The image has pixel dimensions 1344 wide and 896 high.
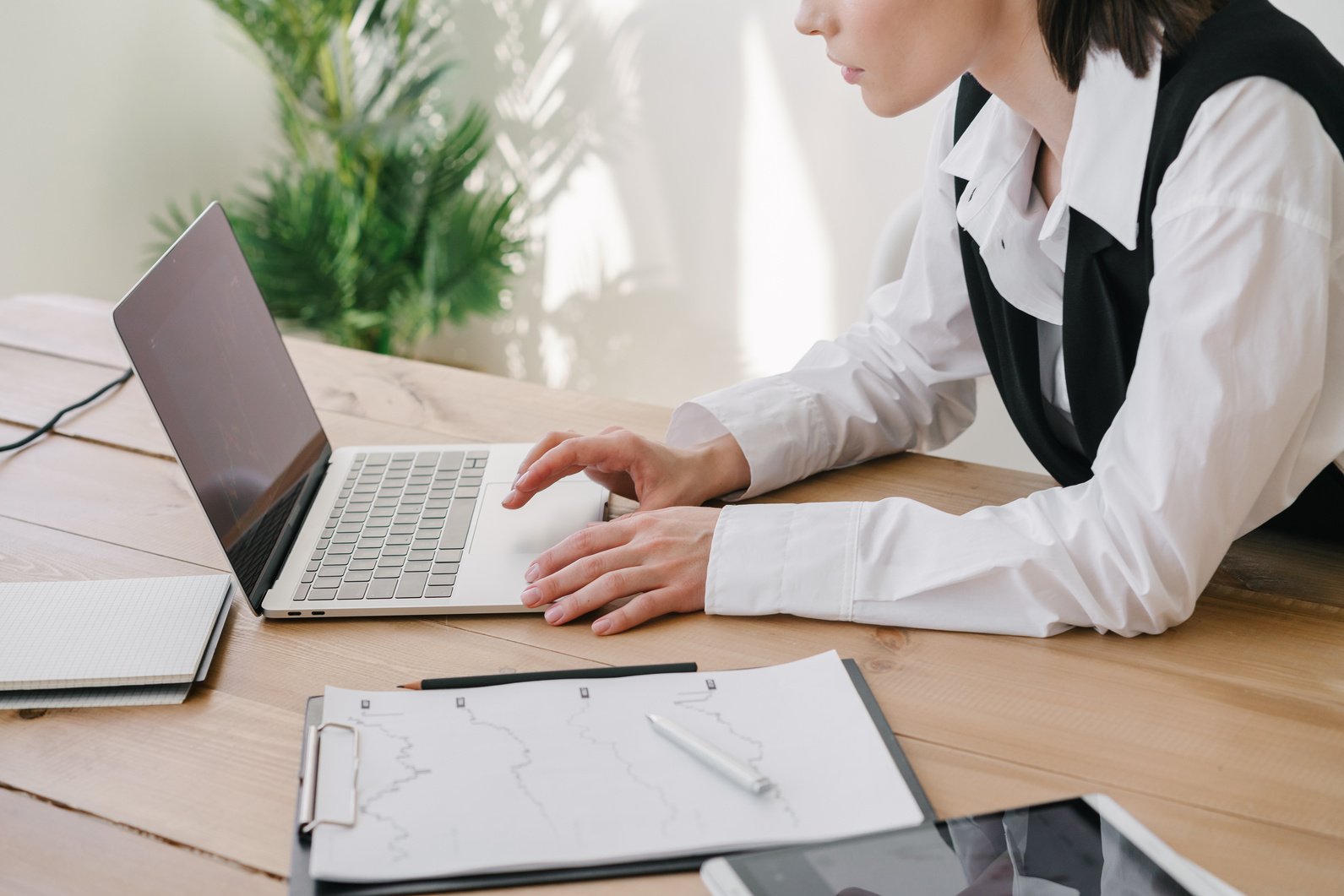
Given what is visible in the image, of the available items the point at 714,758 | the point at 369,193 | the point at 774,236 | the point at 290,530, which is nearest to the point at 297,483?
the point at 290,530

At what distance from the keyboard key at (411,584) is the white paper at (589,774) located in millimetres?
126

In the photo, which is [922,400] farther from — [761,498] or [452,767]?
[452,767]

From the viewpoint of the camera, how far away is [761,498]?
101 cm

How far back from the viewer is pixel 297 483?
97 centimetres

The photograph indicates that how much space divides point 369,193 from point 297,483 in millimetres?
1731

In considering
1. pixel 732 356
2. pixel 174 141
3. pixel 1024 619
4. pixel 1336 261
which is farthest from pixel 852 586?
pixel 174 141

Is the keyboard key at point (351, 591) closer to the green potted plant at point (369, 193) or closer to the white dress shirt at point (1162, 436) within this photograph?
the white dress shirt at point (1162, 436)

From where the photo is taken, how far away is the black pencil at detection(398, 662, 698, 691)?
72 cm

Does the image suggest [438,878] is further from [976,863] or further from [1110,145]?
[1110,145]

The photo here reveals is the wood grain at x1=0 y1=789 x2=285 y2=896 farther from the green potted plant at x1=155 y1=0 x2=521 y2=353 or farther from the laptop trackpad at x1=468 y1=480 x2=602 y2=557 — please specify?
the green potted plant at x1=155 y1=0 x2=521 y2=353

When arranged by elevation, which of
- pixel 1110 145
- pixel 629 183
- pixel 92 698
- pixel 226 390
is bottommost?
pixel 629 183

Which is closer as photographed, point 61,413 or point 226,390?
point 226,390

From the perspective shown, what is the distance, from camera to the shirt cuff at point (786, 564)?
81 centimetres

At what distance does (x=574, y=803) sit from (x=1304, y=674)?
50 centimetres
